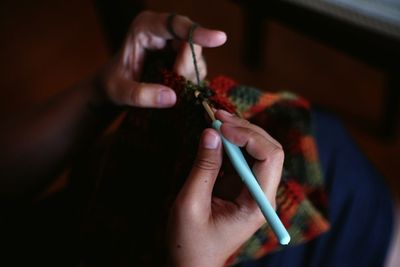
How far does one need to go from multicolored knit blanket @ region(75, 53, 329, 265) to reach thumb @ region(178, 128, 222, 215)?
0.25 feet

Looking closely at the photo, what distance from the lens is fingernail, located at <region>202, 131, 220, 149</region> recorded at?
0.45 m

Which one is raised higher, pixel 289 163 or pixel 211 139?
pixel 211 139

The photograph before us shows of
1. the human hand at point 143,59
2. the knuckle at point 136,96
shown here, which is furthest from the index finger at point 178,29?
the knuckle at point 136,96

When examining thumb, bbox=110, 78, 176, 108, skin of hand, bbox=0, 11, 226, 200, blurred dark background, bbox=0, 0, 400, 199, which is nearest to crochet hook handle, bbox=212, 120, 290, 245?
thumb, bbox=110, 78, 176, 108

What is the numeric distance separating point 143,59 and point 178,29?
0.31 ft

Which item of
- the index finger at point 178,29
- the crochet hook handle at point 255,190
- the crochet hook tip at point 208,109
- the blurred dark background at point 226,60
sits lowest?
the blurred dark background at point 226,60

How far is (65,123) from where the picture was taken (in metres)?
0.77

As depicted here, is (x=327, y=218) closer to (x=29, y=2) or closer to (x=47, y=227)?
(x=47, y=227)

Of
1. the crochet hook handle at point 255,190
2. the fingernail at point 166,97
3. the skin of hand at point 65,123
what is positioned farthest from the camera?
the skin of hand at point 65,123

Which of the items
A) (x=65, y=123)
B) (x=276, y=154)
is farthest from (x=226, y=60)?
(x=276, y=154)

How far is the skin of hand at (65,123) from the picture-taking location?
67 cm

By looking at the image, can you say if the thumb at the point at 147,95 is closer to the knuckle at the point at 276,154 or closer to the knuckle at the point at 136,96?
the knuckle at the point at 136,96

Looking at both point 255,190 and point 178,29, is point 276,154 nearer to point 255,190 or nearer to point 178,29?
point 255,190

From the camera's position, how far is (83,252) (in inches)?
25.0
